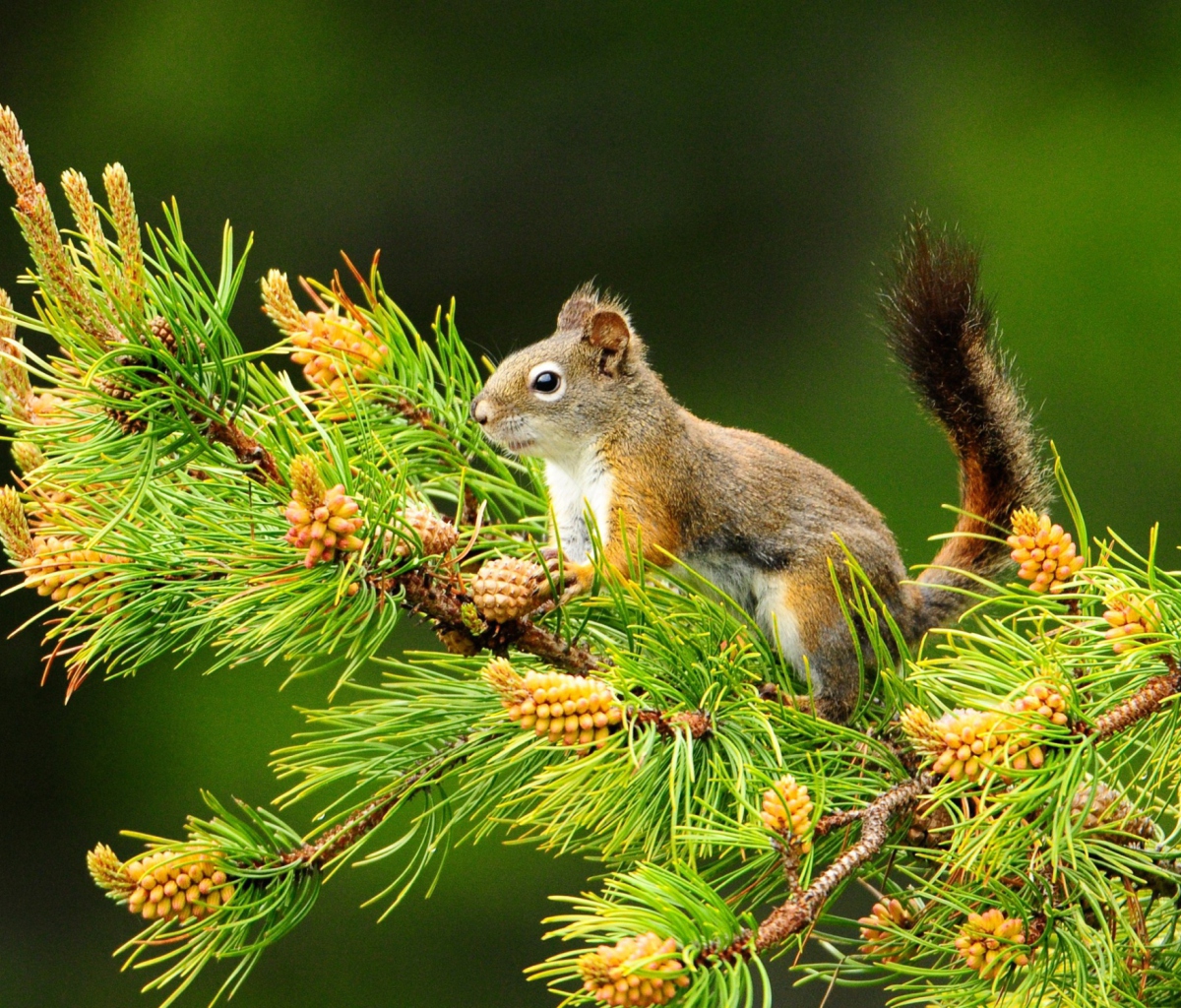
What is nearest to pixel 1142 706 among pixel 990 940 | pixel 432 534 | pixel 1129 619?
pixel 1129 619

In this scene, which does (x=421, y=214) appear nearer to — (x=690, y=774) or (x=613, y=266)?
(x=613, y=266)

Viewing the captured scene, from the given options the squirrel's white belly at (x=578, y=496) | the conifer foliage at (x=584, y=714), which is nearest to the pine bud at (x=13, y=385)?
the conifer foliage at (x=584, y=714)

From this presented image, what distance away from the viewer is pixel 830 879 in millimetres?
577

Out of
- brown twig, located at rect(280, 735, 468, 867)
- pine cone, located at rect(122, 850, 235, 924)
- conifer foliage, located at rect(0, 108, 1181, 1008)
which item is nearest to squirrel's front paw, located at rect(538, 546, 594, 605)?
conifer foliage, located at rect(0, 108, 1181, 1008)

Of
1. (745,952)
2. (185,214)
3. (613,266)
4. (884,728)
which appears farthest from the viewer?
(613,266)

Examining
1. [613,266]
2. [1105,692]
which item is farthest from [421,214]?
[1105,692]

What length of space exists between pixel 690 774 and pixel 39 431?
365 millimetres

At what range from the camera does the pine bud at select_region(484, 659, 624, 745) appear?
0.61 metres

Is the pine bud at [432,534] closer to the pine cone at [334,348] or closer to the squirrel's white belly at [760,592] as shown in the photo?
the pine cone at [334,348]

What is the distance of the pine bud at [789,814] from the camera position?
1.95ft

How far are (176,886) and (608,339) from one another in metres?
0.70

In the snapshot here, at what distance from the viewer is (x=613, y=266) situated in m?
2.91

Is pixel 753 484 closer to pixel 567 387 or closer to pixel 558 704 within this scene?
pixel 567 387

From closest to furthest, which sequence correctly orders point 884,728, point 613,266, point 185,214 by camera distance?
point 884,728 < point 185,214 < point 613,266
